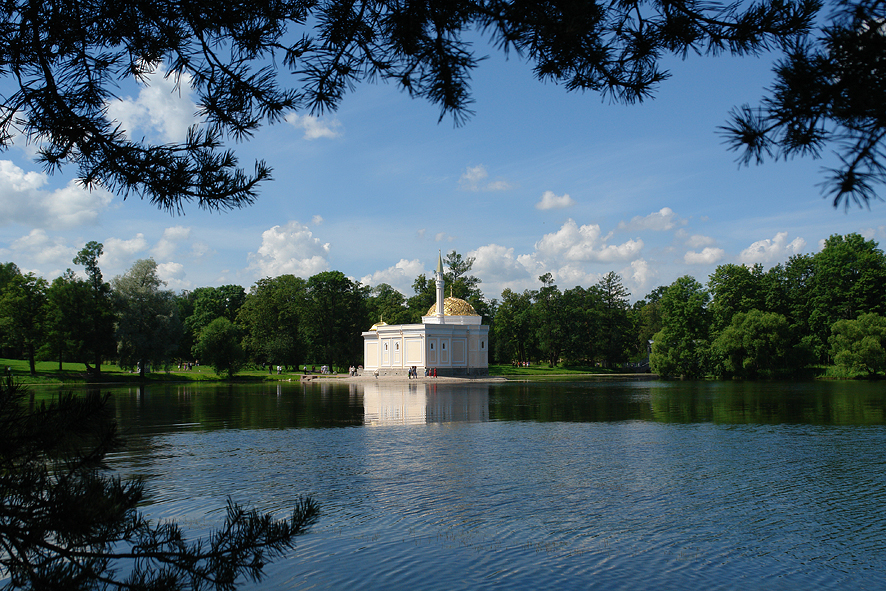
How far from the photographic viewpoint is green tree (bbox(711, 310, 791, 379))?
2361 inches

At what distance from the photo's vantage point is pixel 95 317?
176 ft

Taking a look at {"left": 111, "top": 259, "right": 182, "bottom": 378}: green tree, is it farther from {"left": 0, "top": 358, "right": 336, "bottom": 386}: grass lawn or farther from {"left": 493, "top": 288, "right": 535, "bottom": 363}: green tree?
{"left": 493, "top": 288, "right": 535, "bottom": 363}: green tree

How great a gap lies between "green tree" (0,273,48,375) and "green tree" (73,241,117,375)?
2930 millimetres

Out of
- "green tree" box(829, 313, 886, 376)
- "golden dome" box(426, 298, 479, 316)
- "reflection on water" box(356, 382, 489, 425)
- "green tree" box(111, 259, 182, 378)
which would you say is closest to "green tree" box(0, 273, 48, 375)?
"green tree" box(111, 259, 182, 378)

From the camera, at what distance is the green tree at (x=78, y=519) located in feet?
11.0

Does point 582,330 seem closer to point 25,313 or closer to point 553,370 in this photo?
point 553,370

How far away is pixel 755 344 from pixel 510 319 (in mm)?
39321

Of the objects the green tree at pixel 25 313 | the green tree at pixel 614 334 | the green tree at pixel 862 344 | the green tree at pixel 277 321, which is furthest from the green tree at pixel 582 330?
the green tree at pixel 25 313

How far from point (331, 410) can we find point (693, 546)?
66.2ft

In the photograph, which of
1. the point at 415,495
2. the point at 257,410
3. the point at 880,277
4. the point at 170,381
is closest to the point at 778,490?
the point at 415,495

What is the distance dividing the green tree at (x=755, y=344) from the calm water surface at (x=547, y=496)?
4203 centimetres

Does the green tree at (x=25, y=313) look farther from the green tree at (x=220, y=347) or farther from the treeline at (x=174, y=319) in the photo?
the green tree at (x=220, y=347)

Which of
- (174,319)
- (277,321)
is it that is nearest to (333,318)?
(277,321)

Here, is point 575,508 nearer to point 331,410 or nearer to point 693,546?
point 693,546
